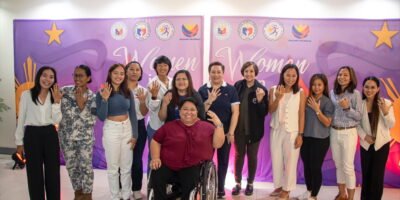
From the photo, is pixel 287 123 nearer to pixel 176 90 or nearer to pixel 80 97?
pixel 176 90

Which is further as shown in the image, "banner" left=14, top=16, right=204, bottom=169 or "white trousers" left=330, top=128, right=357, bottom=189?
"banner" left=14, top=16, right=204, bottom=169

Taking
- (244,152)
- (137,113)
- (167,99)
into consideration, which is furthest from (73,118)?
(244,152)

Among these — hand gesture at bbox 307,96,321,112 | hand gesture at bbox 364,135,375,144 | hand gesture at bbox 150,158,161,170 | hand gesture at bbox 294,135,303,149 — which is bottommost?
hand gesture at bbox 150,158,161,170

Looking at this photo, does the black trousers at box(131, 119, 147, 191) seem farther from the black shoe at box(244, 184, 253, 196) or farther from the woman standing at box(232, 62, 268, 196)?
the black shoe at box(244, 184, 253, 196)

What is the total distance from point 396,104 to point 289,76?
5.46ft

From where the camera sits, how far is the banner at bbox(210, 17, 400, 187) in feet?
13.4

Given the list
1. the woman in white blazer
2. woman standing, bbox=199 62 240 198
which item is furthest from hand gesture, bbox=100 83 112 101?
the woman in white blazer

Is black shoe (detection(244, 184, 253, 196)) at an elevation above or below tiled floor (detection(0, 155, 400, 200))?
above

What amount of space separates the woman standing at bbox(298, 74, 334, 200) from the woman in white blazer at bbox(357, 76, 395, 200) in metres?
0.33

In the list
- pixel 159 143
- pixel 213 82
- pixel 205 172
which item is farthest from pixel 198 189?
pixel 213 82

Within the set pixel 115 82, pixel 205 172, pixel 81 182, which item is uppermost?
pixel 115 82

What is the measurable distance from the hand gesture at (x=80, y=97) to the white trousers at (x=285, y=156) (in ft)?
6.37

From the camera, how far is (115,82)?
3.15 metres

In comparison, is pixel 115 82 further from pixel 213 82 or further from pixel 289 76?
pixel 289 76
